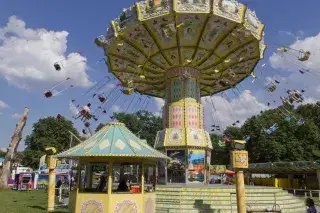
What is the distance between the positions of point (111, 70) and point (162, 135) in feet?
23.3

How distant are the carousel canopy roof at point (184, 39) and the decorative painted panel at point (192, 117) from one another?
122 inches

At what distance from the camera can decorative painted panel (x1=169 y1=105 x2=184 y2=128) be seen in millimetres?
23953

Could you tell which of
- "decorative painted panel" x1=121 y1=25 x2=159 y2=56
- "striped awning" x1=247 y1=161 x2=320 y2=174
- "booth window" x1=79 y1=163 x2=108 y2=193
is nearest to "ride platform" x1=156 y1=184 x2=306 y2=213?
"booth window" x1=79 y1=163 x2=108 y2=193

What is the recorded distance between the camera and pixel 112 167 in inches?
422

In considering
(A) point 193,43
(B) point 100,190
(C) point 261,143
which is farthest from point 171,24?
(C) point 261,143

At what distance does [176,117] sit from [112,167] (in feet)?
45.0

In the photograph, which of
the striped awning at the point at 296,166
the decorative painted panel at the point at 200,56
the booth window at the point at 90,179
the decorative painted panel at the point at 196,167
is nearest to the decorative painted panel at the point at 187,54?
the decorative painted panel at the point at 200,56

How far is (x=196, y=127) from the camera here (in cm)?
2405

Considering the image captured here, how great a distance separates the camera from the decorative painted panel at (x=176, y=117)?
24.0m

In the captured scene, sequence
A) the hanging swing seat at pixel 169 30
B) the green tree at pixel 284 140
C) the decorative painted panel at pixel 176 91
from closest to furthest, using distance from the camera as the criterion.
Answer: the hanging swing seat at pixel 169 30
the decorative painted panel at pixel 176 91
the green tree at pixel 284 140

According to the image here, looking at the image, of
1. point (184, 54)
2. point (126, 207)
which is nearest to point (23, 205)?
point (126, 207)

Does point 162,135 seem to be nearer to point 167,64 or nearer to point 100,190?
point 167,64

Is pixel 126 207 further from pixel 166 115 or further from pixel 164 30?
pixel 166 115

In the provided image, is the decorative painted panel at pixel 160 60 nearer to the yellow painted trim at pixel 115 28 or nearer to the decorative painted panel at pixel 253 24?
the yellow painted trim at pixel 115 28
